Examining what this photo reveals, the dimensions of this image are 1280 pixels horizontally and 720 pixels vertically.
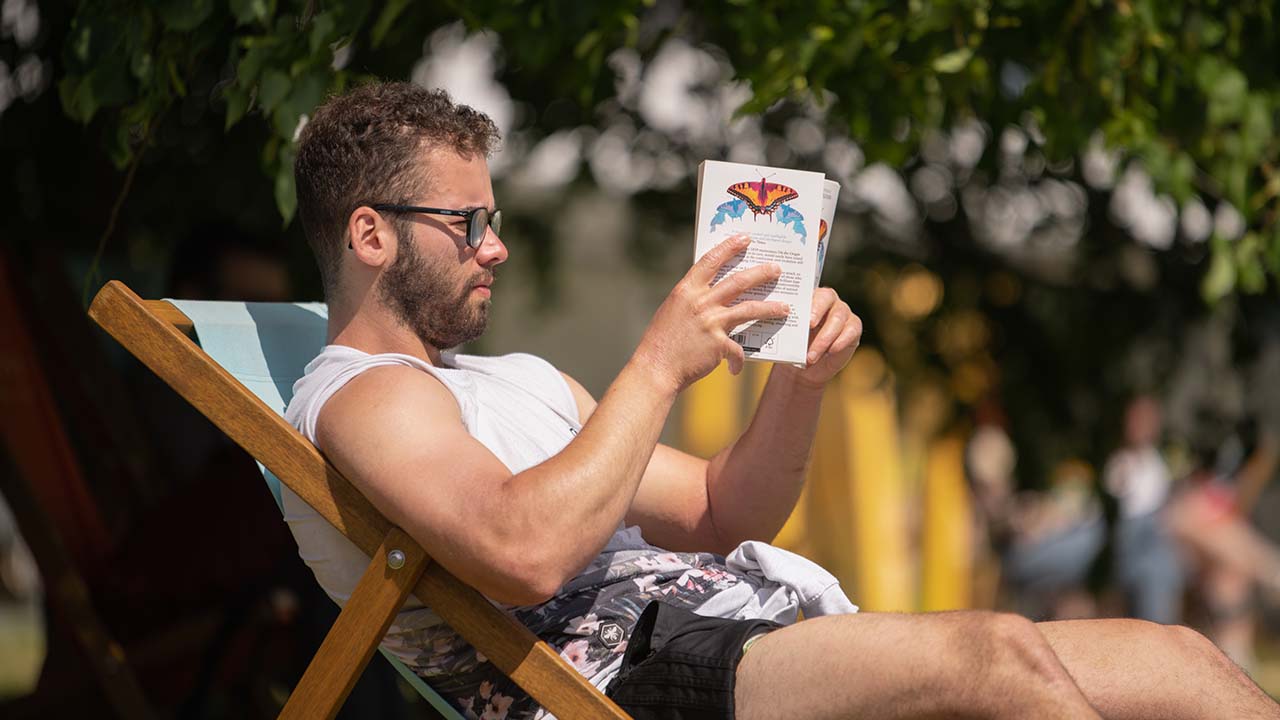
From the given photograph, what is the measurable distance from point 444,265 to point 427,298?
0.20 feet

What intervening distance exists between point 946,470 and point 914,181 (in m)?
2.39

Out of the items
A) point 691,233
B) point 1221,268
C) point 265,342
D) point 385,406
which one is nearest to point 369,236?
point 385,406

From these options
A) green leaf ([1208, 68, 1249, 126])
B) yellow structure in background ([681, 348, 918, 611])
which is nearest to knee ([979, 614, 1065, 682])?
green leaf ([1208, 68, 1249, 126])

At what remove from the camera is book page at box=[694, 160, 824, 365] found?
79.4 inches

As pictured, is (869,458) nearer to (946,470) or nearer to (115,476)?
(946,470)

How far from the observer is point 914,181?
5277 mm

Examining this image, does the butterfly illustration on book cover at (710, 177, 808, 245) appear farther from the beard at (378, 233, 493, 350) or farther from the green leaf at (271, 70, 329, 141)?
the green leaf at (271, 70, 329, 141)

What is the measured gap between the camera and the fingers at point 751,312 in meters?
1.99

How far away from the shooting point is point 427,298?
2.22 metres

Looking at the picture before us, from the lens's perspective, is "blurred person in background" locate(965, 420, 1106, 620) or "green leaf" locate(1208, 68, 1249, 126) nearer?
"green leaf" locate(1208, 68, 1249, 126)

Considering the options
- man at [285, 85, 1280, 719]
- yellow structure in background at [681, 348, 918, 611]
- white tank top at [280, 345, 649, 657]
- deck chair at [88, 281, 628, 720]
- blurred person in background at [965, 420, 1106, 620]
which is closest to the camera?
man at [285, 85, 1280, 719]

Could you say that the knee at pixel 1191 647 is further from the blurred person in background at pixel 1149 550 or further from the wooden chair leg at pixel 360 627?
the blurred person in background at pixel 1149 550

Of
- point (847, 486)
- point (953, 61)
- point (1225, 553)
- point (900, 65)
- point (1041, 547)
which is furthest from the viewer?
point (1225, 553)

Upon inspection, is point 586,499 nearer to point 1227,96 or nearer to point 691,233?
point 1227,96
